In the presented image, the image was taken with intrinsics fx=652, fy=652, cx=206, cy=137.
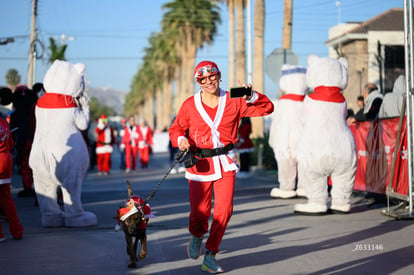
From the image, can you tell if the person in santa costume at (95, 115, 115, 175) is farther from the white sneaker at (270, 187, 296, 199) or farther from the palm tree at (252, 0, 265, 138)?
the white sneaker at (270, 187, 296, 199)

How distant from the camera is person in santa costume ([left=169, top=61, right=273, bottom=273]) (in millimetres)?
6074

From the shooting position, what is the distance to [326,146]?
9469 mm

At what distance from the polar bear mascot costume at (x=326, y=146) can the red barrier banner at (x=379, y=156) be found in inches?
36.7

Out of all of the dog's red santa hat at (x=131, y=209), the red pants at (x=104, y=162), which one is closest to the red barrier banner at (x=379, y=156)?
the dog's red santa hat at (x=131, y=209)

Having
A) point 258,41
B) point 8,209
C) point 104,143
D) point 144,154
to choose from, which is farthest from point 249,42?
point 8,209

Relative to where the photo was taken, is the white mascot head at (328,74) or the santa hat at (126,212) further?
the white mascot head at (328,74)

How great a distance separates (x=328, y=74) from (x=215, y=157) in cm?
410

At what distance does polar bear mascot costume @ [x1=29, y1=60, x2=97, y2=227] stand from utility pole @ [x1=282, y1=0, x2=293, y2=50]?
14.3 m

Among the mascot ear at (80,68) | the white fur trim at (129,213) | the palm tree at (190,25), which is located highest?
the palm tree at (190,25)

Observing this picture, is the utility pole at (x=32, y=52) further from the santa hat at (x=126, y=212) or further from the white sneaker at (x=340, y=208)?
the santa hat at (x=126, y=212)

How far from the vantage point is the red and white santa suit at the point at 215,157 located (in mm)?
6082

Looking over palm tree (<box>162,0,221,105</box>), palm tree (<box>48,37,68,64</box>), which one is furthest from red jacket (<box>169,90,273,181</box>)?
palm tree (<box>48,37,68,64</box>)

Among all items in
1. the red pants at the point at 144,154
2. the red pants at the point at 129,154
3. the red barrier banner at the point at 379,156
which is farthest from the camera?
the red pants at the point at 144,154

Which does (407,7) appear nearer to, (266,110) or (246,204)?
(266,110)
